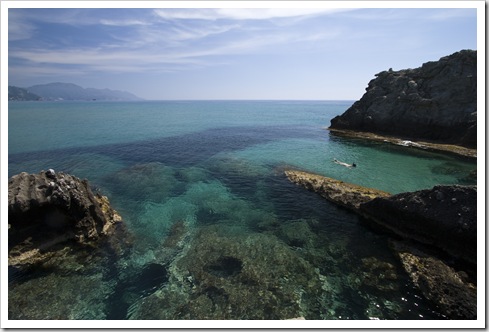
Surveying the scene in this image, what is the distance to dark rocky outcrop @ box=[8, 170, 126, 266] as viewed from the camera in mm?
17375

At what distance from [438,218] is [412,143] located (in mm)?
42586

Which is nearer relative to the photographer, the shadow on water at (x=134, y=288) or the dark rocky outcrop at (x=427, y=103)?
the shadow on water at (x=134, y=288)

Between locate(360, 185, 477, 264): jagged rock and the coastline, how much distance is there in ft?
115

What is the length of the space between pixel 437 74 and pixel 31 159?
3287 inches

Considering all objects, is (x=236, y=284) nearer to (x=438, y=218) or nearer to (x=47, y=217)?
(x=47, y=217)

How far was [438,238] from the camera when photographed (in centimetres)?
1845

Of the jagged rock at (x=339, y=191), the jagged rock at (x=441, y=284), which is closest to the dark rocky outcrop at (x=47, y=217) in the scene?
the jagged rock at (x=339, y=191)

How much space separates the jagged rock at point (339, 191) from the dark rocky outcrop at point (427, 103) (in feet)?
121

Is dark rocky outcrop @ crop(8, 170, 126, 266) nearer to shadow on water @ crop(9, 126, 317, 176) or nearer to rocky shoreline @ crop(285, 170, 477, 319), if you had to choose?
shadow on water @ crop(9, 126, 317, 176)

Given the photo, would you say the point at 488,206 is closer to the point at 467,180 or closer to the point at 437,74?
the point at 467,180

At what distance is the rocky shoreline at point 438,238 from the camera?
14.4m

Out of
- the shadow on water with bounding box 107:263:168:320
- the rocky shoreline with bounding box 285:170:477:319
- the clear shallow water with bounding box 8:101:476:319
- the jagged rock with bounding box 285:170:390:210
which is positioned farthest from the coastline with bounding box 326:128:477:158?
the shadow on water with bounding box 107:263:168:320

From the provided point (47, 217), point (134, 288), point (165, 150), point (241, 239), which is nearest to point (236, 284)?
point (241, 239)

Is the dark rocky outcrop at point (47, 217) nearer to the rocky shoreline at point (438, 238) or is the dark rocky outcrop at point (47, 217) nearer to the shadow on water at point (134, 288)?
the shadow on water at point (134, 288)
